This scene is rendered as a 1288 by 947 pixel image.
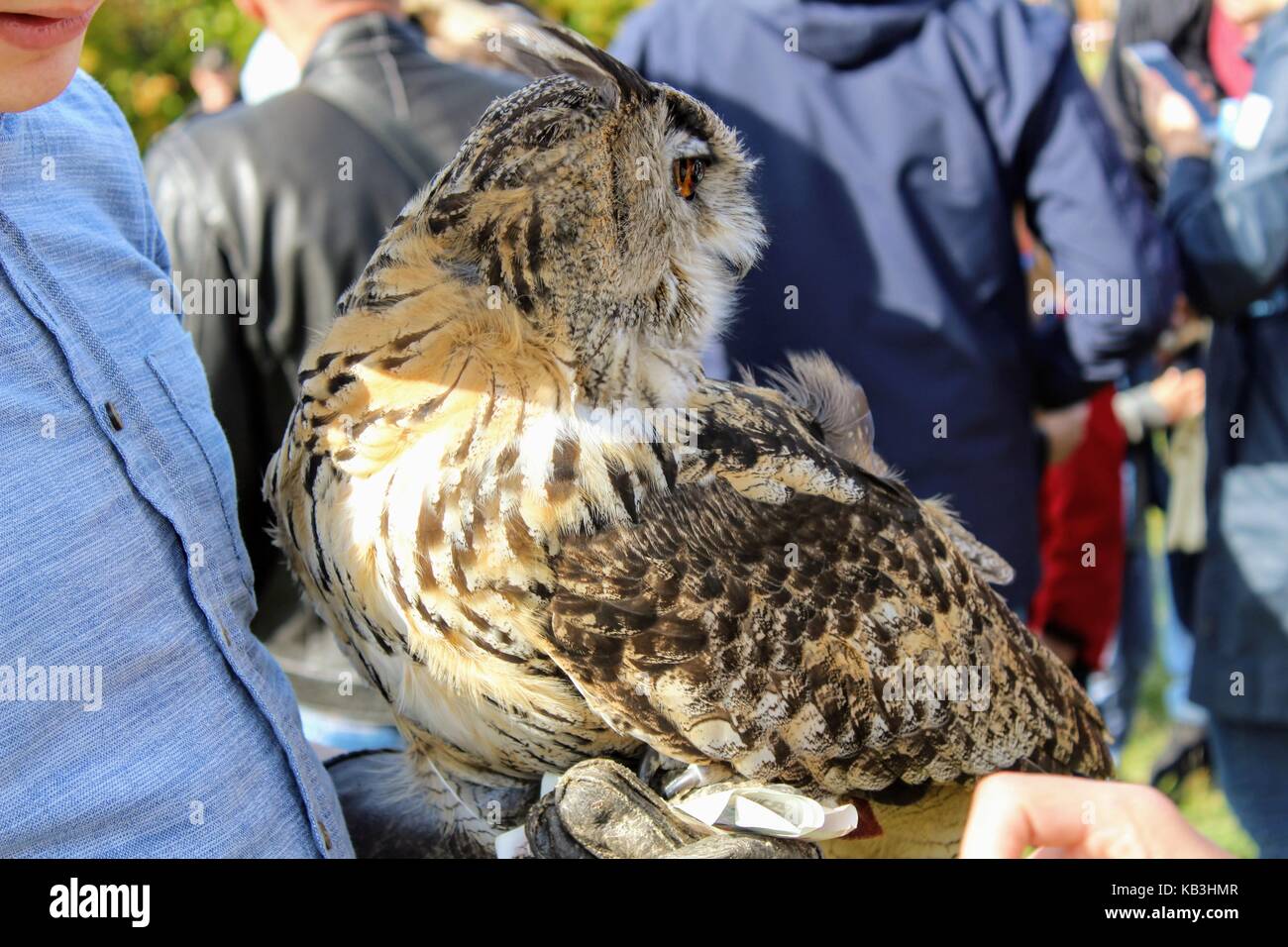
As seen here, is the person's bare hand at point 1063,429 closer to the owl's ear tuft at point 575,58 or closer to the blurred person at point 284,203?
the blurred person at point 284,203

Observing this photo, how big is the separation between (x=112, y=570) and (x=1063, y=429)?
3.11 meters

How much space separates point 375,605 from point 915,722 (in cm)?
85

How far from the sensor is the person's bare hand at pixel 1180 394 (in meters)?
4.37

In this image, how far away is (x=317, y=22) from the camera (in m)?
2.55

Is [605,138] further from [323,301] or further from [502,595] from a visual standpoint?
[323,301]

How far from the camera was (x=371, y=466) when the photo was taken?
1499 millimetres

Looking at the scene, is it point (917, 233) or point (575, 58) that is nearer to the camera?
point (575, 58)

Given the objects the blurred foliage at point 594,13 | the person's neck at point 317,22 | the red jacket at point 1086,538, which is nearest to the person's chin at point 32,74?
the person's neck at point 317,22

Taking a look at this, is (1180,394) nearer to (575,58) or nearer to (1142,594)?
(1142,594)

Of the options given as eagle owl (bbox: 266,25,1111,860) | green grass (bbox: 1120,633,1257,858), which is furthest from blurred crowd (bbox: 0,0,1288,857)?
green grass (bbox: 1120,633,1257,858)

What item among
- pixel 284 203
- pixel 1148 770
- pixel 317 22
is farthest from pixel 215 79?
pixel 1148 770

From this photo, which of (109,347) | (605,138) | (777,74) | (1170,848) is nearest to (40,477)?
(109,347)

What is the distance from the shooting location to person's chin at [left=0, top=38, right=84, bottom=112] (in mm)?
1182

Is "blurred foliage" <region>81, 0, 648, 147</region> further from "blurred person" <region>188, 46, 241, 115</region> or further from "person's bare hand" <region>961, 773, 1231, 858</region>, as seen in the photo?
"person's bare hand" <region>961, 773, 1231, 858</region>
